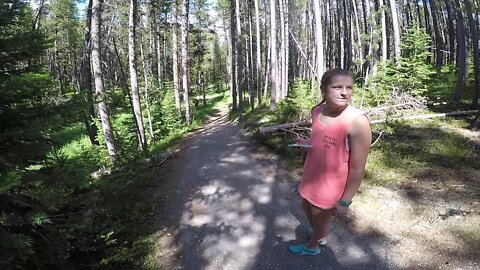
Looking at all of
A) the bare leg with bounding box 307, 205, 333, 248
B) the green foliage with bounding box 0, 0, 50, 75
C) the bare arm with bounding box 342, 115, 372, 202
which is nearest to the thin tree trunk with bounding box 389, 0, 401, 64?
the bare leg with bounding box 307, 205, 333, 248

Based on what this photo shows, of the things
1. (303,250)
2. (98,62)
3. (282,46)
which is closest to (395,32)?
(282,46)

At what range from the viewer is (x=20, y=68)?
3.64m

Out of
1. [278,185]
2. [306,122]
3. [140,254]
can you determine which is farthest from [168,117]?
[140,254]

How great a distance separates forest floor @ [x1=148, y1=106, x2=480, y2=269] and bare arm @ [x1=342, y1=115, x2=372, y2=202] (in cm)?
190

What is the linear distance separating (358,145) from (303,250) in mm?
2097

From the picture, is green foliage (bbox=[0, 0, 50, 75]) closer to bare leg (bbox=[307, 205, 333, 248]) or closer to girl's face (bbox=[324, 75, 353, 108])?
girl's face (bbox=[324, 75, 353, 108])

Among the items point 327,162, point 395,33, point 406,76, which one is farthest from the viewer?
point 395,33

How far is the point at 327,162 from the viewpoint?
3314 millimetres

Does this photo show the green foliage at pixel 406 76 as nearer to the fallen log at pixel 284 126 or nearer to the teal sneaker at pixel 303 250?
the fallen log at pixel 284 126

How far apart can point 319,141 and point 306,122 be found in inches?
280

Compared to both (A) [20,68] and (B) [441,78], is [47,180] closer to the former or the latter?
(A) [20,68]

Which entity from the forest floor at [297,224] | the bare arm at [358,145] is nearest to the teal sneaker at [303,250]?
the forest floor at [297,224]

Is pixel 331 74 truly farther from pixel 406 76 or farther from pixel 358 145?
pixel 406 76

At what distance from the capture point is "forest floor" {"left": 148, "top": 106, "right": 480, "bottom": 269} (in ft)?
14.8
